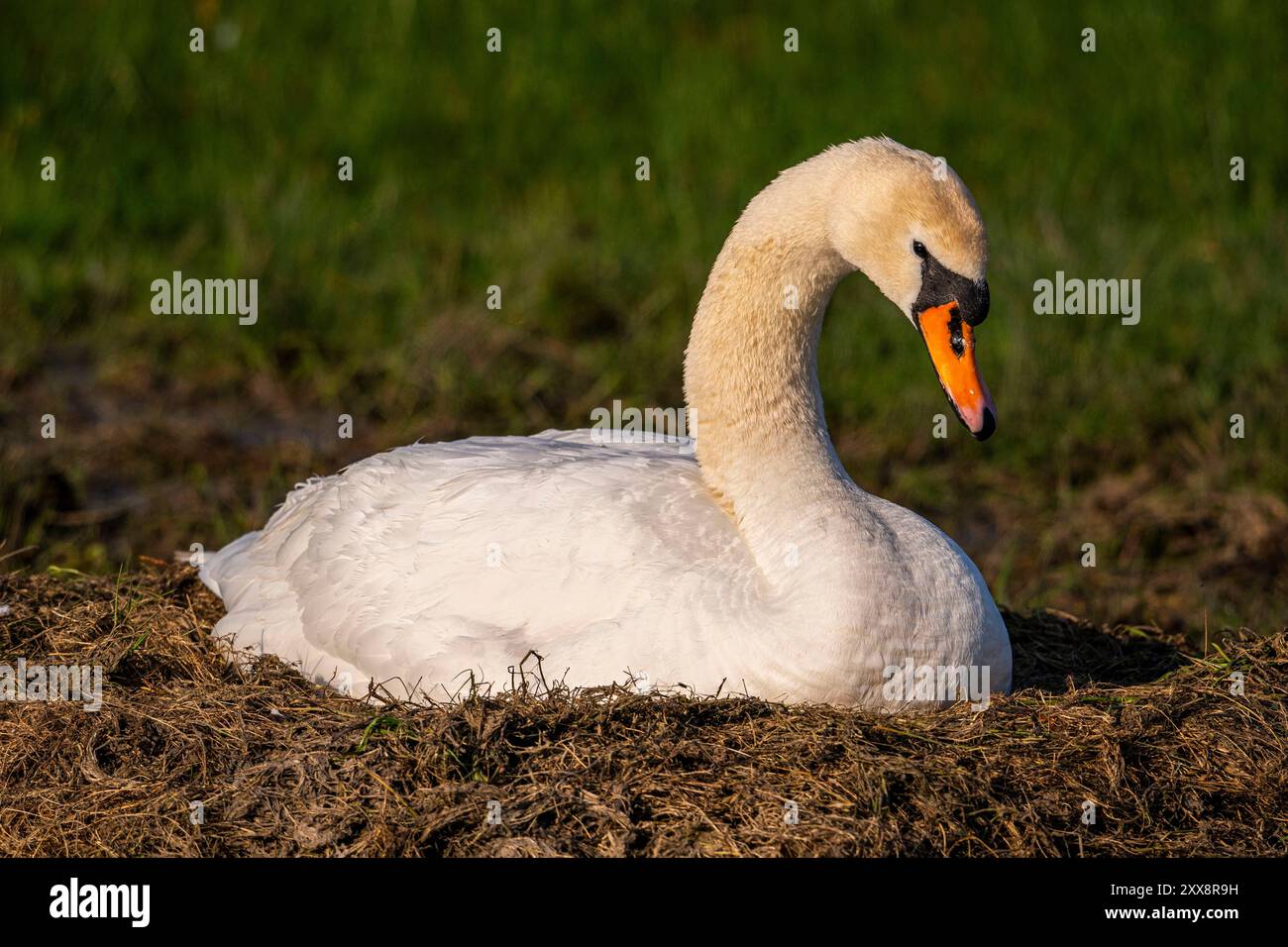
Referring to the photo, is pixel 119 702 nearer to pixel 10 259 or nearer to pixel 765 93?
pixel 10 259

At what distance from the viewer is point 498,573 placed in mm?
5457

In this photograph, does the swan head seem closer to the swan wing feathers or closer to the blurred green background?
the swan wing feathers

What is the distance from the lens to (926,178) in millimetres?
5191

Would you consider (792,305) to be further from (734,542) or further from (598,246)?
(598,246)

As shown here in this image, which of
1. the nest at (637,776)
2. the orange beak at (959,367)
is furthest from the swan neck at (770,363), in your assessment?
the nest at (637,776)

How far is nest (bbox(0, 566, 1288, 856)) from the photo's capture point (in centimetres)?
473

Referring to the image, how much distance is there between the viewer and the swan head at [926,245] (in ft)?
17.0

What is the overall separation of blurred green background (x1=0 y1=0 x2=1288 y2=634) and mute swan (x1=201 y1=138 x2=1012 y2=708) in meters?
2.25

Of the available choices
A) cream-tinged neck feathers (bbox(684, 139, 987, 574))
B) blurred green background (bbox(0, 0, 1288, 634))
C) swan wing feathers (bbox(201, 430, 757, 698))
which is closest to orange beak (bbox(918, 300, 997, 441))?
cream-tinged neck feathers (bbox(684, 139, 987, 574))

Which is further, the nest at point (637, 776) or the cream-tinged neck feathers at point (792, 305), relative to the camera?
the cream-tinged neck feathers at point (792, 305)

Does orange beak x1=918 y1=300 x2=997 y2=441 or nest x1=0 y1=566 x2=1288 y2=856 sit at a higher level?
orange beak x1=918 y1=300 x2=997 y2=441

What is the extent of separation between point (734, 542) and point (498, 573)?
2.40 ft

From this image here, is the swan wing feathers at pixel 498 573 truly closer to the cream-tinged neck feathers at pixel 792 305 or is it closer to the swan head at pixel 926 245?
the cream-tinged neck feathers at pixel 792 305
